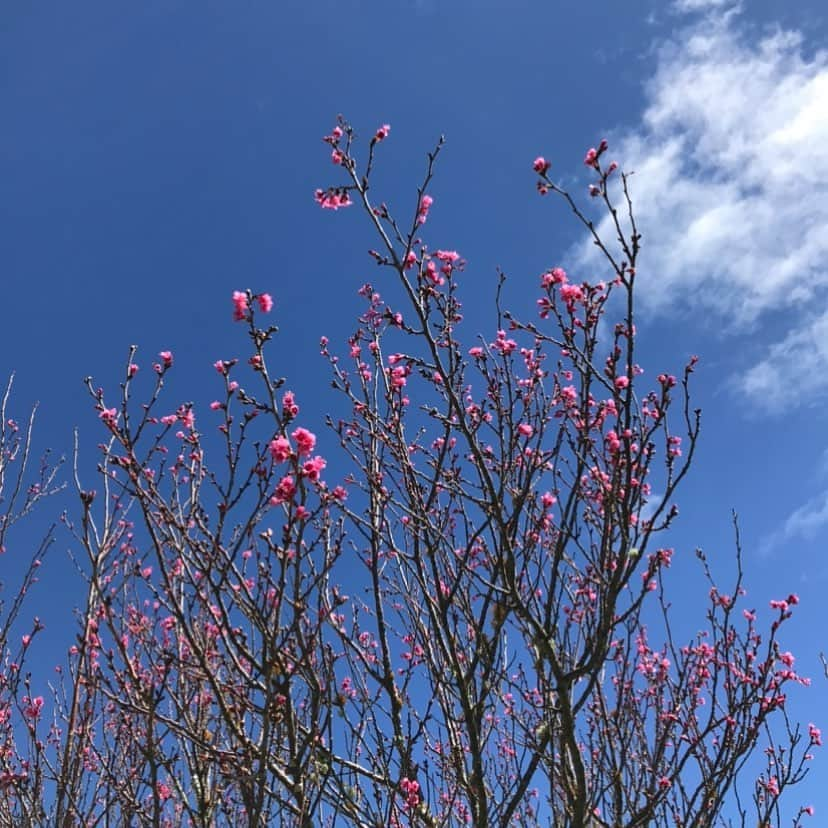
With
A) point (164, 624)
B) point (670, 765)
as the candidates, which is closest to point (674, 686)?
point (670, 765)

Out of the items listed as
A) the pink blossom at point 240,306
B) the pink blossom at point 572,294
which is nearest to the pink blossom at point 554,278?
the pink blossom at point 572,294

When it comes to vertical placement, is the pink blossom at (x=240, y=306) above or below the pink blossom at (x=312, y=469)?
above

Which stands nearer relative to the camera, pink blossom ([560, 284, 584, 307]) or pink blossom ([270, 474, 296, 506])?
pink blossom ([270, 474, 296, 506])

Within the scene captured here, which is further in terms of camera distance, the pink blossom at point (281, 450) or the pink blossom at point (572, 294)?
the pink blossom at point (572, 294)

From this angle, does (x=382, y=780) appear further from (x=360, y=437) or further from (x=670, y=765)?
(x=360, y=437)

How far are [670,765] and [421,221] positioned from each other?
133 inches

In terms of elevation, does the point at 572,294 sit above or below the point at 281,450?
above

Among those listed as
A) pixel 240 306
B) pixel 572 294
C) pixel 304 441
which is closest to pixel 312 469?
pixel 304 441

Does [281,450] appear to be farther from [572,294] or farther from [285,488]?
[572,294]

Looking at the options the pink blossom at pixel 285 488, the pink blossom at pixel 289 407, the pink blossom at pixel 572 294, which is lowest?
the pink blossom at pixel 285 488

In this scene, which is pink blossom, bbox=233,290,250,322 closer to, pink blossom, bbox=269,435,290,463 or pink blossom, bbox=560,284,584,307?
pink blossom, bbox=269,435,290,463

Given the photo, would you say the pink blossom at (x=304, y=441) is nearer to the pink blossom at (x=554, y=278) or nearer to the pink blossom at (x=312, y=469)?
the pink blossom at (x=312, y=469)

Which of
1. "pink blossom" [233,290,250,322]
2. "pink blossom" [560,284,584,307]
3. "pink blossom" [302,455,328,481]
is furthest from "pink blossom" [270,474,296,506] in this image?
"pink blossom" [560,284,584,307]

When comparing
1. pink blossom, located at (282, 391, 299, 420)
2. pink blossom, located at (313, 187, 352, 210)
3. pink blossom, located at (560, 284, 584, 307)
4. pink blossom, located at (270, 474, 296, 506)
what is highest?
pink blossom, located at (313, 187, 352, 210)
